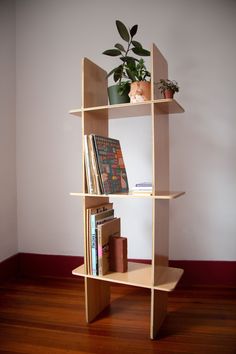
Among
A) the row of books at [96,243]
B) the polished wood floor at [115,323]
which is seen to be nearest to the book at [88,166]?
the row of books at [96,243]

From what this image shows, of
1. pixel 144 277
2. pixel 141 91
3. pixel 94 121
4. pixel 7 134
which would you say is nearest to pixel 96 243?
pixel 144 277

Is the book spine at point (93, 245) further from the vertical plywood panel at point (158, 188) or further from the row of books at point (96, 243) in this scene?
the vertical plywood panel at point (158, 188)

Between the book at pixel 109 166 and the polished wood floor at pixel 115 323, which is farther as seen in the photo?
the book at pixel 109 166

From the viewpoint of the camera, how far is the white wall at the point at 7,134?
90.3 inches

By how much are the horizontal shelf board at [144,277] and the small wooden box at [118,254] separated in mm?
38

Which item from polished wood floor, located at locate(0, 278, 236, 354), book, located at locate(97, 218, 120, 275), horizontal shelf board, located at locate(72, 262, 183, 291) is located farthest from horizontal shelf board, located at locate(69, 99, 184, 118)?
polished wood floor, located at locate(0, 278, 236, 354)

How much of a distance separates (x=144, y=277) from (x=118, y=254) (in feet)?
0.67

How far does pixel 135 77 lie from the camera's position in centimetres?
159

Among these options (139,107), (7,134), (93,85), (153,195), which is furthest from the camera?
(7,134)

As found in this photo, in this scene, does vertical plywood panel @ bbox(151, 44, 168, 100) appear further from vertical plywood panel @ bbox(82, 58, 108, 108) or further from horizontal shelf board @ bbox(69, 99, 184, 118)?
vertical plywood panel @ bbox(82, 58, 108, 108)

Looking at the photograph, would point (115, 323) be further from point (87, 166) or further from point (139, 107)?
point (139, 107)

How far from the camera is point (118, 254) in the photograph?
1652 mm

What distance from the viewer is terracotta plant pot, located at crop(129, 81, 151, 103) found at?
59.3 inches

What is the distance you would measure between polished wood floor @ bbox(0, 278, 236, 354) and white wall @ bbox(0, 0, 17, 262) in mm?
461
